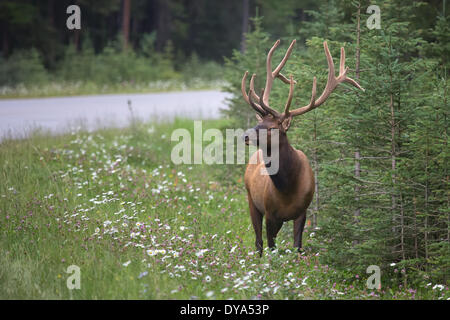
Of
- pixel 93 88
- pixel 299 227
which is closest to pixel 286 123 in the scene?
pixel 299 227

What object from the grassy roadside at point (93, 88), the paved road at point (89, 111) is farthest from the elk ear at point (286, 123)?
the grassy roadside at point (93, 88)

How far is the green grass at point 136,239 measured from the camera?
16.4 feet

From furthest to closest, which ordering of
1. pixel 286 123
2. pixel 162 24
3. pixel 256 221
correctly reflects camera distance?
1. pixel 162 24
2. pixel 256 221
3. pixel 286 123

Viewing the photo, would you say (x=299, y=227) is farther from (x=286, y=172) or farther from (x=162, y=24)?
(x=162, y=24)

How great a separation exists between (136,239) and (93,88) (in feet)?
66.5

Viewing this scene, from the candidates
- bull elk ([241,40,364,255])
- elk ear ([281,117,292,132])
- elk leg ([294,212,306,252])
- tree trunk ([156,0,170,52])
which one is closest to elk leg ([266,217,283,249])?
bull elk ([241,40,364,255])

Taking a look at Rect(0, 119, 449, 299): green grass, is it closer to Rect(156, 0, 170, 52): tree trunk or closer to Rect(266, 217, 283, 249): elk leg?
Rect(266, 217, 283, 249): elk leg

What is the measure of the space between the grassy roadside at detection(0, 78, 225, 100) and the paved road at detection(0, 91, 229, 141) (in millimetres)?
1479

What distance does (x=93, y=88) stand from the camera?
25.4 metres

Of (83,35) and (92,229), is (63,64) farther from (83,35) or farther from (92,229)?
(92,229)

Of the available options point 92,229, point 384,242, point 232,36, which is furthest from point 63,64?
point 384,242

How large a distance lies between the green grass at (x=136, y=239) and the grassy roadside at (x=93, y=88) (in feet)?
40.9

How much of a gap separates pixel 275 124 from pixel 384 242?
5.47ft

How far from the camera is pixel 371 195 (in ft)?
19.0
